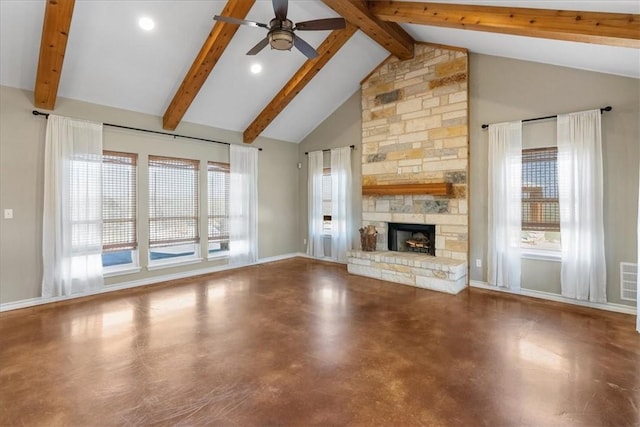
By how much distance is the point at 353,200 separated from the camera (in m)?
6.78

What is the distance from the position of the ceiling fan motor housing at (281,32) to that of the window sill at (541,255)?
441 centimetres

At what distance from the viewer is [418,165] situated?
5.55 metres

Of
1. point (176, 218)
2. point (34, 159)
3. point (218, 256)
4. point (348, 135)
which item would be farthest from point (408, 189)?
point (34, 159)

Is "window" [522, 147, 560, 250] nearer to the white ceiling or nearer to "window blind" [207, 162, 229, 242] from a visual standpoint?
the white ceiling

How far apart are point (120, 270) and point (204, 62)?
3.56m

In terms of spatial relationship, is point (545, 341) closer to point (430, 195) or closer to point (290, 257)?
point (430, 195)

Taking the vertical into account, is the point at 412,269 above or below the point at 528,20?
below

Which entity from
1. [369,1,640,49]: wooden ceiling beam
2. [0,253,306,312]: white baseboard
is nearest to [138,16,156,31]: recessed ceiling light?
[369,1,640,49]: wooden ceiling beam

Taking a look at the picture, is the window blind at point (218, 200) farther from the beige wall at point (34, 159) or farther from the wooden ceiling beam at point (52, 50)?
the wooden ceiling beam at point (52, 50)

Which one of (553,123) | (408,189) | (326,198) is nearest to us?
(553,123)

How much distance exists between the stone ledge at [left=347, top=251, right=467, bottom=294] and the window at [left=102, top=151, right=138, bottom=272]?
3.91m

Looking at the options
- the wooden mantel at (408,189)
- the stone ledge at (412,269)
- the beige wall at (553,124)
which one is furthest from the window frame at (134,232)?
the beige wall at (553,124)

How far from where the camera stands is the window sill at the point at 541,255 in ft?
14.3

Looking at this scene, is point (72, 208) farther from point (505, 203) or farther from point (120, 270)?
point (505, 203)
